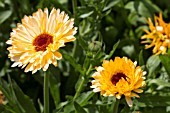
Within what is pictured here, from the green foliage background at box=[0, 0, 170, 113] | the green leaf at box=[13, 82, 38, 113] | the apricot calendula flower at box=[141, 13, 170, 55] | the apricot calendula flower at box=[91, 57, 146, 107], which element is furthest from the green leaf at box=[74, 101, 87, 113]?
the apricot calendula flower at box=[141, 13, 170, 55]

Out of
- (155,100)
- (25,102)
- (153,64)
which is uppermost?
(25,102)

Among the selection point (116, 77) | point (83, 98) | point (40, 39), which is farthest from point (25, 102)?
point (116, 77)

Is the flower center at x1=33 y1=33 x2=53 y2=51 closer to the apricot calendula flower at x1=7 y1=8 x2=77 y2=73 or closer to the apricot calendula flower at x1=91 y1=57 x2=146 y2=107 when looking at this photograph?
the apricot calendula flower at x1=7 y1=8 x2=77 y2=73

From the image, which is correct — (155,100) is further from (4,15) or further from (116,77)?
(4,15)

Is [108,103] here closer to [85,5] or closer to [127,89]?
[127,89]

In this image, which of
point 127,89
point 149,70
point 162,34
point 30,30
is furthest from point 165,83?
point 30,30

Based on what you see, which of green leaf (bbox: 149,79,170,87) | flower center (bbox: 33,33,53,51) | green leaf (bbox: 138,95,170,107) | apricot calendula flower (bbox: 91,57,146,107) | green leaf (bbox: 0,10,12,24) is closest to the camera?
apricot calendula flower (bbox: 91,57,146,107)

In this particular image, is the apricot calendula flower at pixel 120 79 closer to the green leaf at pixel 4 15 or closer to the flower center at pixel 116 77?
the flower center at pixel 116 77
